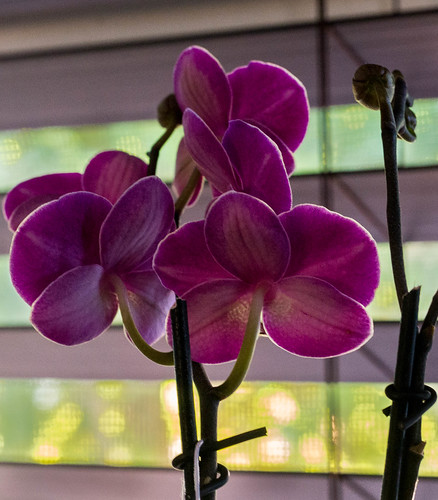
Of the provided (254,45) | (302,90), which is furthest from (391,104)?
(254,45)

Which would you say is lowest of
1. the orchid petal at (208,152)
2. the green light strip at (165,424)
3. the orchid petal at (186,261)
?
the green light strip at (165,424)

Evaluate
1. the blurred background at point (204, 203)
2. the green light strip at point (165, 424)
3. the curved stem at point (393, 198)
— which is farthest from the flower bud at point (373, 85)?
the green light strip at point (165, 424)

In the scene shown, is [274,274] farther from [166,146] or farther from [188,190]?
[166,146]

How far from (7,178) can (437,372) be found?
4.32 feet

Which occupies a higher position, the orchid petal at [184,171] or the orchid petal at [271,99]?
the orchid petal at [271,99]

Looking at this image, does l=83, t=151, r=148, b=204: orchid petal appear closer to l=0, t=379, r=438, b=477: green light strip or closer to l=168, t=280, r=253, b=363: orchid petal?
l=168, t=280, r=253, b=363: orchid petal

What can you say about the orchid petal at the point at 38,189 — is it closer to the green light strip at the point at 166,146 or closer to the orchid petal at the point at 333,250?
the orchid petal at the point at 333,250

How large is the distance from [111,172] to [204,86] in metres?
0.04

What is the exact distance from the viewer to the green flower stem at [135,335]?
0.16 m

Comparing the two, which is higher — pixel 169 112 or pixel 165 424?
pixel 169 112

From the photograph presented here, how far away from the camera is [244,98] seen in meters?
0.20

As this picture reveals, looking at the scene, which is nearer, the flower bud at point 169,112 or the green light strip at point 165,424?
the flower bud at point 169,112

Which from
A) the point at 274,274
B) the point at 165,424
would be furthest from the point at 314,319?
the point at 165,424

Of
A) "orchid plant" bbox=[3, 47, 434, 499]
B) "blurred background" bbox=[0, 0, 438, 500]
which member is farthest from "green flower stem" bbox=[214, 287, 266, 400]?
"blurred background" bbox=[0, 0, 438, 500]
